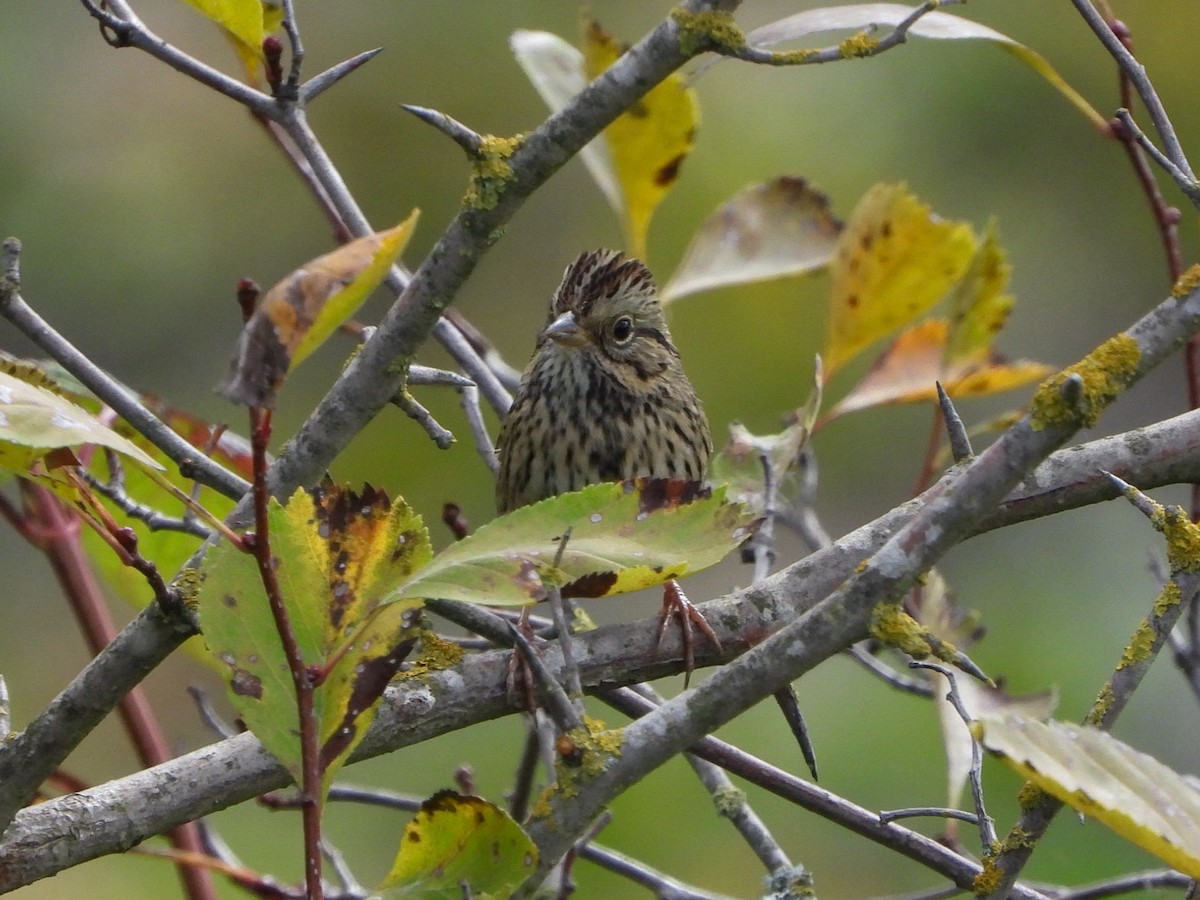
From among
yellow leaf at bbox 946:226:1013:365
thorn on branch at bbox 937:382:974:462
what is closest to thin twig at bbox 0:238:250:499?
thorn on branch at bbox 937:382:974:462

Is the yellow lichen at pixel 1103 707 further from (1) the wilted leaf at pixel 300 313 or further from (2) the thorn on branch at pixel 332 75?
(2) the thorn on branch at pixel 332 75

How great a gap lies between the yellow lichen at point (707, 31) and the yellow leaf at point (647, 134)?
847mm

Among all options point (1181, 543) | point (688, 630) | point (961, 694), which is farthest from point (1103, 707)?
point (688, 630)

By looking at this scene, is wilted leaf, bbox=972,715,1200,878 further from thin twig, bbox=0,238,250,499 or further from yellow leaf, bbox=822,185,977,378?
yellow leaf, bbox=822,185,977,378

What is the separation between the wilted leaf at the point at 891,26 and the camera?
7.10 feet

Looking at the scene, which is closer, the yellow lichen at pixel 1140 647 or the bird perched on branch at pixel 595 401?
the yellow lichen at pixel 1140 647

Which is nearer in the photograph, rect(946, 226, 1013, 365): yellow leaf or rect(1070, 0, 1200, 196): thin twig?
rect(1070, 0, 1200, 196): thin twig

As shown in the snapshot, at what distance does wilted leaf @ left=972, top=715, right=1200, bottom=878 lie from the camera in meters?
1.29

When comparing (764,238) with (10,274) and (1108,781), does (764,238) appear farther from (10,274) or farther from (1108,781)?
(1108,781)

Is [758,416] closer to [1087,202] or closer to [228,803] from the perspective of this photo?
[1087,202]

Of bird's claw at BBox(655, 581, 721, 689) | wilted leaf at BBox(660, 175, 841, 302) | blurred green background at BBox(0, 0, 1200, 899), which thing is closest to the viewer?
bird's claw at BBox(655, 581, 721, 689)

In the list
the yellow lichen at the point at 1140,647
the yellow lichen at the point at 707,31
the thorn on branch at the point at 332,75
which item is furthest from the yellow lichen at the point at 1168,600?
the thorn on branch at the point at 332,75

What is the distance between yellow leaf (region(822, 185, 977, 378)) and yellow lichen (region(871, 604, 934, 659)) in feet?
4.34

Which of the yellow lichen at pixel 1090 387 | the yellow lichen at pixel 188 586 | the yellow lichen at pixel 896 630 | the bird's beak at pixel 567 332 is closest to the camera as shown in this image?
the yellow lichen at pixel 1090 387
